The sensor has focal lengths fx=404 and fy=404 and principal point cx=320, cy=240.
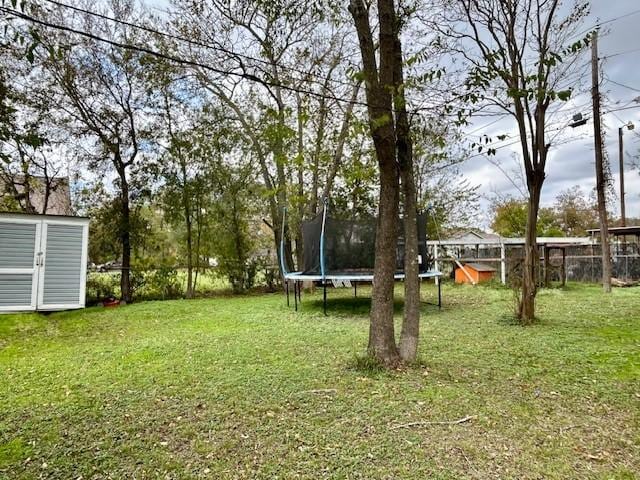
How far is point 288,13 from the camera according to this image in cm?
358

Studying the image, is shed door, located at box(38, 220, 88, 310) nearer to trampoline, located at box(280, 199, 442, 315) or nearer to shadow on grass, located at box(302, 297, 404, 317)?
trampoline, located at box(280, 199, 442, 315)

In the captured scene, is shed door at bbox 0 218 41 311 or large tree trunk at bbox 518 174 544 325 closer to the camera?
large tree trunk at bbox 518 174 544 325

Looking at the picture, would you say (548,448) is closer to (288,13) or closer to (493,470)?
(493,470)

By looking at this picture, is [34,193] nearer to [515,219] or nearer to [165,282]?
[165,282]

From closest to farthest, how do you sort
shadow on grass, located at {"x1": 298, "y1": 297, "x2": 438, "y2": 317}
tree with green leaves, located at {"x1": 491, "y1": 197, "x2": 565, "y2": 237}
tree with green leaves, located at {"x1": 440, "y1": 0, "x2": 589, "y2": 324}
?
1. tree with green leaves, located at {"x1": 440, "y1": 0, "x2": 589, "y2": 324}
2. shadow on grass, located at {"x1": 298, "y1": 297, "x2": 438, "y2": 317}
3. tree with green leaves, located at {"x1": 491, "y1": 197, "x2": 565, "y2": 237}

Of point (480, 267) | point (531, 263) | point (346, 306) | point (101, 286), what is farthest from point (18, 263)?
point (480, 267)

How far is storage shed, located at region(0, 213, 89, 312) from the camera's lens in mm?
6234

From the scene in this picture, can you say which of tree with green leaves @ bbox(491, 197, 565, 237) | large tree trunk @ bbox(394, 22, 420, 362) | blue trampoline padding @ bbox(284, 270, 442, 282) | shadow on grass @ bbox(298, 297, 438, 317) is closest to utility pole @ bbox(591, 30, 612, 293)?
shadow on grass @ bbox(298, 297, 438, 317)

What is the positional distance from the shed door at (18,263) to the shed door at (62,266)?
0.11 meters

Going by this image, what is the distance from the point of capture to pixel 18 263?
248 inches

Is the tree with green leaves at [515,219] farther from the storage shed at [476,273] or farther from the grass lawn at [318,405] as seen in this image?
the grass lawn at [318,405]

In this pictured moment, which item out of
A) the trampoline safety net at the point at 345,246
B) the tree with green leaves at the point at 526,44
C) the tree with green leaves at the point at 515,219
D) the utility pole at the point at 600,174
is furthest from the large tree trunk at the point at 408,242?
the tree with green leaves at the point at 515,219

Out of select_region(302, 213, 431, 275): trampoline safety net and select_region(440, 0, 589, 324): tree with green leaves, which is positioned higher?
select_region(440, 0, 589, 324): tree with green leaves

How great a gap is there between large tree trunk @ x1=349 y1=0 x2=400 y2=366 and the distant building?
735 centimetres
